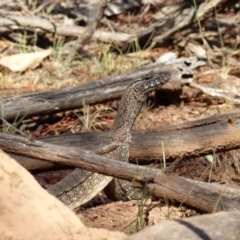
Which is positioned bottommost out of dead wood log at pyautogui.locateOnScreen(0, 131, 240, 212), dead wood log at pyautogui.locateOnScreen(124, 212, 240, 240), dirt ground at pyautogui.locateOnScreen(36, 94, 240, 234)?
dirt ground at pyautogui.locateOnScreen(36, 94, 240, 234)

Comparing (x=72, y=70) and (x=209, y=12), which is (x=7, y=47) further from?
(x=209, y=12)

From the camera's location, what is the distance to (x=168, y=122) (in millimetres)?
7941

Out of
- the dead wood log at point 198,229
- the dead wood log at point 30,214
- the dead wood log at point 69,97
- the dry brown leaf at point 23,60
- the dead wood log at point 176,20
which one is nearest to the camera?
the dead wood log at point 198,229

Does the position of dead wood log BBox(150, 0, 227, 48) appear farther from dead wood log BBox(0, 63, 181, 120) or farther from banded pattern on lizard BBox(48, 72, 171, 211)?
banded pattern on lizard BBox(48, 72, 171, 211)

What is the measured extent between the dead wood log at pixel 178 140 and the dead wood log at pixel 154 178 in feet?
4.37

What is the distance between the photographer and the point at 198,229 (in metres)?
3.48

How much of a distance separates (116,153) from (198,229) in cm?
289

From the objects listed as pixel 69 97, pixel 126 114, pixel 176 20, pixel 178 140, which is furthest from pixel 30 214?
pixel 176 20

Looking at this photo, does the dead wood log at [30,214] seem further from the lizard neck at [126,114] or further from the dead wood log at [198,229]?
the lizard neck at [126,114]

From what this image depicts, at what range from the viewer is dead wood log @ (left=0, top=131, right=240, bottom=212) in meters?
4.39

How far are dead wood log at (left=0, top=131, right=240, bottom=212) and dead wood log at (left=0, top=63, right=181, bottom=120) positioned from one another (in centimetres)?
272

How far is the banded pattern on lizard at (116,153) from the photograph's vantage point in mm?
6156

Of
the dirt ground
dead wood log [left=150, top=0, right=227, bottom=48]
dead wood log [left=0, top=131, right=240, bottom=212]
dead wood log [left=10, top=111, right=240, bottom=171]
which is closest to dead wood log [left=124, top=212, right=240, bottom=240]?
dead wood log [left=0, top=131, right=240, bottom=212]

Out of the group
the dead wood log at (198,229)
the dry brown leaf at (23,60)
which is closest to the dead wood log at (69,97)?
the dry brown leaf at (23,60)
